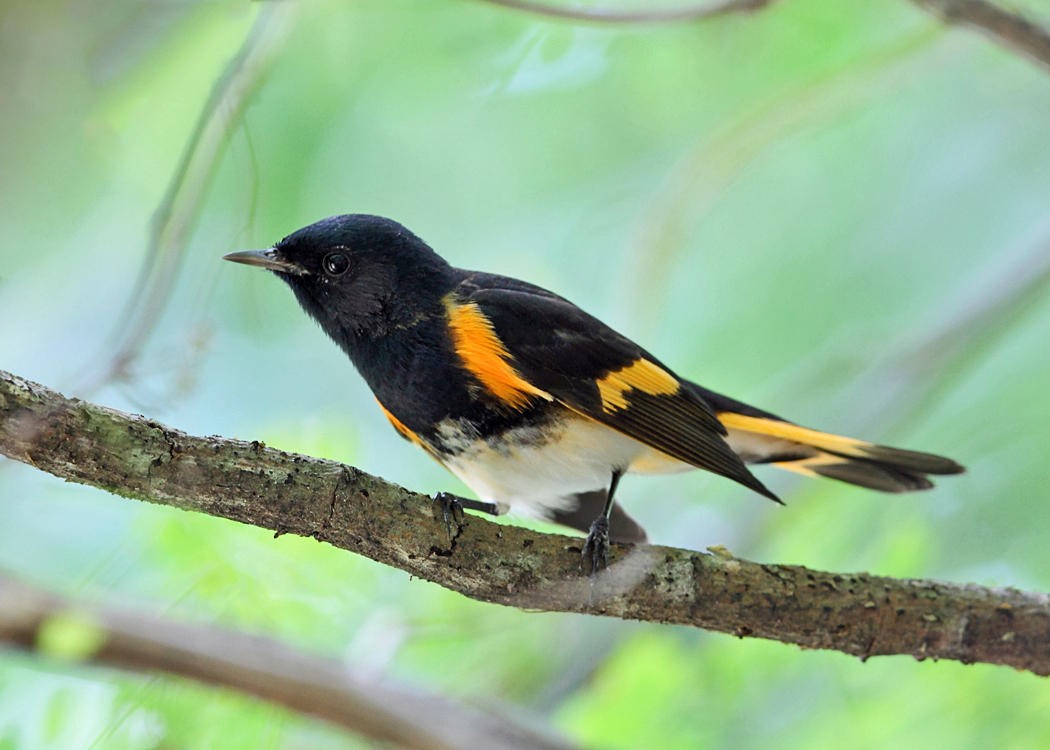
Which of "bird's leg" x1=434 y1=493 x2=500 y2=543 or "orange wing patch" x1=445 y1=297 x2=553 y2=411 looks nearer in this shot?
"bird's leg" x1=434 y1=493 x2=500 y2=543

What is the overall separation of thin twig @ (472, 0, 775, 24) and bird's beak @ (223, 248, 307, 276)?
2.92 feet

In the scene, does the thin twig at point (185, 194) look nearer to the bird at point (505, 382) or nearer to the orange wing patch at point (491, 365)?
the bird at point (505, 382)

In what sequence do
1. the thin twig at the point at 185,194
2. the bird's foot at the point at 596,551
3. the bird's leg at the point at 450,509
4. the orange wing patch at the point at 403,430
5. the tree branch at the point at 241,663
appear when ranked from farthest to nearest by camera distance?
the orange wing patch at the point at 403,430, the thin twig at the point at 185,194, the tree branch at the point at 241,663, the bird's foot at the point at 596,551, the bird's leg at the point at 450,509

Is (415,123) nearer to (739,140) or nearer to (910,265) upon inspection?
(739,140)

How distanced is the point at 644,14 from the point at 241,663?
2.10 meters

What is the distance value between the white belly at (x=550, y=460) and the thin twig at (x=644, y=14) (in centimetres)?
111

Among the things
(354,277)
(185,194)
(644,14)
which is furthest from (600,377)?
(185,194)

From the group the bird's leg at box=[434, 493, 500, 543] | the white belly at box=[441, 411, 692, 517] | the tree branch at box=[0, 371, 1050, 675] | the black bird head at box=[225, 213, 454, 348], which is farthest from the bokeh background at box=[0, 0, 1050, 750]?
the bird's leg at box=[434, 493, 500, 543]

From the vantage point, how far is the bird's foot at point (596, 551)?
2461 millimetres

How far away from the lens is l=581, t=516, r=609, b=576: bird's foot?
2.46 m

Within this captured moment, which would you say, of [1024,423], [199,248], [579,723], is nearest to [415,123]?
[199,248]

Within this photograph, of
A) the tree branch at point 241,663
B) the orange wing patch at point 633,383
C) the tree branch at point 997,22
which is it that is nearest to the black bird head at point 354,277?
the orange wing patch at point 633,383

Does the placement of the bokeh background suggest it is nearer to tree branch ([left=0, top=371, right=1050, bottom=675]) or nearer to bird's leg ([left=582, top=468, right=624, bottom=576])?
tree branch ([left=0, top=371, right=1050, bottom=675])

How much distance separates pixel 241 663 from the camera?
270cm
